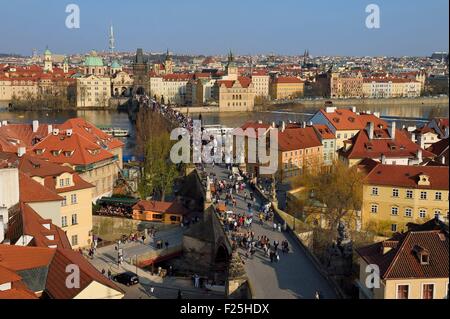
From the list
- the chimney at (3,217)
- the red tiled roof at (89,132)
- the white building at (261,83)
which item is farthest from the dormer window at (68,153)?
the white building at (261,83)

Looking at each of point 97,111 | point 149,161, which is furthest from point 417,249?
point 97,111

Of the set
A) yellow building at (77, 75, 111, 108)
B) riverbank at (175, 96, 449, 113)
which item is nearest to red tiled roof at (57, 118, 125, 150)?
riverbank at (175, 96, 449, 113)

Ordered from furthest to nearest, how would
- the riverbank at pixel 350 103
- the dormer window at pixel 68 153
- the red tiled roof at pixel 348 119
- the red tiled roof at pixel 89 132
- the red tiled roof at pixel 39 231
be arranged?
the riverbank at pixel 350 103 < the red tiled roof at pixel 348 119 < the red tiled roof at pixel 89 132 < the dormer window at pixel 68 153 < the red tiled roof at pixel 39 231

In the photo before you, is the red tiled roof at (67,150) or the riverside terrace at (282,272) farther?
the red tiled roof at (67,150)

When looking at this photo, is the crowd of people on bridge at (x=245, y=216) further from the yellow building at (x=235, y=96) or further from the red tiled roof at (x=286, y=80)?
the red tiled roof at (x=286, y=80)

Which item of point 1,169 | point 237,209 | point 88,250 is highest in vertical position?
point 1,169

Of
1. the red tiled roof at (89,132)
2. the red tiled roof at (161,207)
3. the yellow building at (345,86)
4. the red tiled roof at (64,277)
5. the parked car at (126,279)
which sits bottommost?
the parked car at (126,279)

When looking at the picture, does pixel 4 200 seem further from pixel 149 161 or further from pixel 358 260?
pixel 149 161
